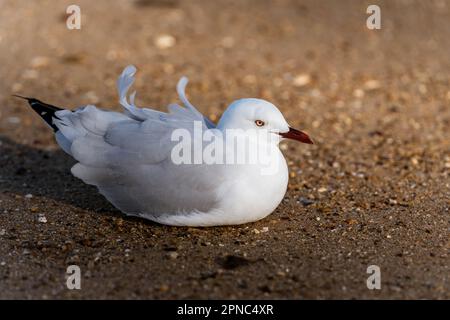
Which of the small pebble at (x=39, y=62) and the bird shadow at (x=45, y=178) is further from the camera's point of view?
the small pebble at (x=39, y=62)

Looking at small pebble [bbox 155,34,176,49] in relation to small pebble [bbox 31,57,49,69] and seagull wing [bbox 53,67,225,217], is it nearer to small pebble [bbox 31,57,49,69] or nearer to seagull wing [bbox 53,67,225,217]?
small pebble [bbox 31,57,49,69]

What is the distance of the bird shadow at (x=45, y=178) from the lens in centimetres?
499

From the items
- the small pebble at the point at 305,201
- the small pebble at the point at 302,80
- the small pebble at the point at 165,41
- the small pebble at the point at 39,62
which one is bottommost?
the small pebble at the point at 305,201

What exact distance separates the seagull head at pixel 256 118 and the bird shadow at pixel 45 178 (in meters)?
0.86

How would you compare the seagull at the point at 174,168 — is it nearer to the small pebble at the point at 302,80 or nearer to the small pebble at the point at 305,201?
the small pebble at the point at 305,201

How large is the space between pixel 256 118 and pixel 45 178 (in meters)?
1.95

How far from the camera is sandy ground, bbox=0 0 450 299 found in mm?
3934

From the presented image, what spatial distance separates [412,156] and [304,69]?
92.3 inches

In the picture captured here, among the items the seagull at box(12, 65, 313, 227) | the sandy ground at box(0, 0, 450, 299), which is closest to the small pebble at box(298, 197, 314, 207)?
the sandy ground at box(0, 0, 450, 299)

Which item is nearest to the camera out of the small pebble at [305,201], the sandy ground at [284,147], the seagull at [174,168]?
the sandy ground at [284,147]

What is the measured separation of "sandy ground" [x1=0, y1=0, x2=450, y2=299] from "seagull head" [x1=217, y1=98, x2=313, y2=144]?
0.64m

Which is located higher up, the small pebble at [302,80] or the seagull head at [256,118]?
the small pebble at [302,80]

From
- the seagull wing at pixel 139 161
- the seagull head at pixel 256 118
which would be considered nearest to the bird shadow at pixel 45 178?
the seagull wing at pixel 139 161
